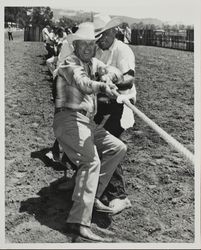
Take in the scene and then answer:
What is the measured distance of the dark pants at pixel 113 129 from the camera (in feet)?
10.7

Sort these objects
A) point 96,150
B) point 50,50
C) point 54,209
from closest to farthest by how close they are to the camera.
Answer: point 96,150 < point 54,209 < point 50,50

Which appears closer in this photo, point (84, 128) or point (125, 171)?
point (84, 128)

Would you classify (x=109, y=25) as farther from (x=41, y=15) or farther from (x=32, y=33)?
(x=32, y=33)

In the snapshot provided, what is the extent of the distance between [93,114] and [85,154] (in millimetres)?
339

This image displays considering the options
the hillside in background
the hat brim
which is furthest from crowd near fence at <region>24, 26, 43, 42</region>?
the hat brim

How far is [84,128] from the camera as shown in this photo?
2.96m

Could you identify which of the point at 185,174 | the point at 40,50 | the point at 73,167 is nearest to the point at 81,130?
the point at 73,167

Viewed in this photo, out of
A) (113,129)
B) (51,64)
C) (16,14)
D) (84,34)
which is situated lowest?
(113,129)

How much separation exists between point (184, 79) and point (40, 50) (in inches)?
75.7

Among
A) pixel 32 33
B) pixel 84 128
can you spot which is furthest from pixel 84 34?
pixel 32 33

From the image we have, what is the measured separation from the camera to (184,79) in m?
4.92

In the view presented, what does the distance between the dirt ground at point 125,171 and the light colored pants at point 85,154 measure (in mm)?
308

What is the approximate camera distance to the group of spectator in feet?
9.44

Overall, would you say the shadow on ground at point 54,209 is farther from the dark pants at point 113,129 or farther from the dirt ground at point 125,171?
the dark pants at point 113,129
